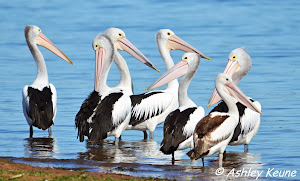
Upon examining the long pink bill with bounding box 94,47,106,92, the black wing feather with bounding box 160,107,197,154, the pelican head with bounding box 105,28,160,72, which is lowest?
the black wing feather with bounding box 160,107,197,154

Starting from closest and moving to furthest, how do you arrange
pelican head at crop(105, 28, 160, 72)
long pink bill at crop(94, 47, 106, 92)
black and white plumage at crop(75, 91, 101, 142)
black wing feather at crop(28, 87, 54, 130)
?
black and white plumage at crop(75, 91, 101, 142)
black wing feather at crop(28, 87, 54, 130)
long pink bill at crop(94, 47, 106, 92)
pelican head at crop(105, 28, 160, 72)

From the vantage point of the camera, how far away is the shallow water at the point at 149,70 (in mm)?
8914

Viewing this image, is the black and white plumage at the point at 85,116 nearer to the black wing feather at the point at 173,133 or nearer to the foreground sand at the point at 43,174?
the black wing feather at the point at 173,133

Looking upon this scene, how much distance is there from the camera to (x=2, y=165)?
7.38 metres

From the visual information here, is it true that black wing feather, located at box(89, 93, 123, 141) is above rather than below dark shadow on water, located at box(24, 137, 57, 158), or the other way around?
above

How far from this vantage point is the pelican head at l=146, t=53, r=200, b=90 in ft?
30.8

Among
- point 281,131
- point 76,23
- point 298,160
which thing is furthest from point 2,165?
point 76,23

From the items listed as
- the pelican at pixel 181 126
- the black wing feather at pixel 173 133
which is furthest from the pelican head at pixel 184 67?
the black wing feather at pixel 173 133

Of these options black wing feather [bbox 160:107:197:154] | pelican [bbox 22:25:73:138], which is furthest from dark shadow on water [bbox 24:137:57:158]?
black wing feather [bbox 160:107:197:154]

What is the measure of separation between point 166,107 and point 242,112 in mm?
1525

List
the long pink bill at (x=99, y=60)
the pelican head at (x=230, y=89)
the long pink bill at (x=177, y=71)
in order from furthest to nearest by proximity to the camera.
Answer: the long pink bill at (x=99, y=60) → the long pink bill at (x=177, y=71) → the pelican head at (x=230, y=89)

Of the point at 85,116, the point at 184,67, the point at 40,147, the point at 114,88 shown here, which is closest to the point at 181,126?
the point at 184,67

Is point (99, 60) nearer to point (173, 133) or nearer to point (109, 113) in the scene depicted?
point (109, 113)

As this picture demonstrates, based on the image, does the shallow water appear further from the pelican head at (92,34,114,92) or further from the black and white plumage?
the pelican head at (92,34,114,92)
